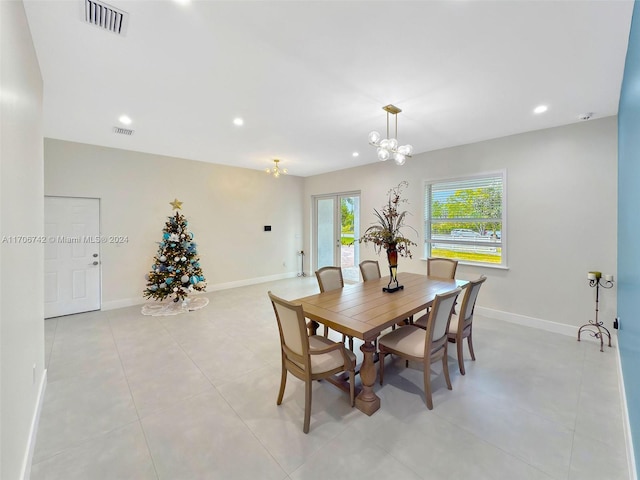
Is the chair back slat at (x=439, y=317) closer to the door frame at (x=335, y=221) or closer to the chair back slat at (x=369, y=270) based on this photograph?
the chair back slat at (x=369, y=270)

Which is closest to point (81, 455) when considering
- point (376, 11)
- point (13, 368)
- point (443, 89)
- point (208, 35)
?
point (13, 368)

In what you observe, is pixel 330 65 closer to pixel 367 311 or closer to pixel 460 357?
pixel 367 311

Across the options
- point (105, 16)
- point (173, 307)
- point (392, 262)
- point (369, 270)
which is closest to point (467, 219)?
point (369, 270)

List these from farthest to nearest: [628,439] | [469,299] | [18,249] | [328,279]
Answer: [328,279]
[469,299]
[628,439]
[18,249]

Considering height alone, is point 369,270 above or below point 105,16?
below

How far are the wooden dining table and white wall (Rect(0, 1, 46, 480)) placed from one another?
1723mm

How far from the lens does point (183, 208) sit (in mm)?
5418

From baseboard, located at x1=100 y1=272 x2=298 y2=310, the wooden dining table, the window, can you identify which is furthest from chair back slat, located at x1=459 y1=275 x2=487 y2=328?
baseboard, located at x1=100 y1=272 x2=298 y2=310

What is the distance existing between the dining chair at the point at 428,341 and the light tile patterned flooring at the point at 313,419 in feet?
1.06

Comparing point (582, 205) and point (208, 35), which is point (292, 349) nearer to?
point (208, 35)

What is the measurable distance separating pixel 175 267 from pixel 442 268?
4.34m

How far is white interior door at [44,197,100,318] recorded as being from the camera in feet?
13.8

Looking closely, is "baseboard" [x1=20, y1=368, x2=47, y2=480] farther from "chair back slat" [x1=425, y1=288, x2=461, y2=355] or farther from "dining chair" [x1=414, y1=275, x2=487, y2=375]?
"dining chair" [x1=414, y1=275, x2=487, y2=375]

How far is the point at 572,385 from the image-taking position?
2.44 metres
